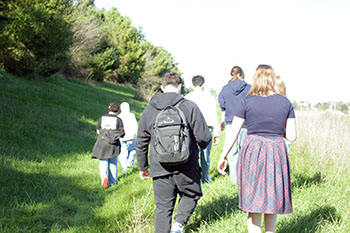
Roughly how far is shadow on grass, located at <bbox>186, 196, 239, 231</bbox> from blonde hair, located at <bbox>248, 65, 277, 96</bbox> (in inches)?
70.2

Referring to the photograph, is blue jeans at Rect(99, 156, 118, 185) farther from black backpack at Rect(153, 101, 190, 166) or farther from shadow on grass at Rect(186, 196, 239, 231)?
black backpack at Rect(153, 101, 190, 166)

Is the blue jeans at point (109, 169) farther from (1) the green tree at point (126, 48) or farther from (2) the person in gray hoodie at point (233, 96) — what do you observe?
(1) the green tree at point (126, 48)

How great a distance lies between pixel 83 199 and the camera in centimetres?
646

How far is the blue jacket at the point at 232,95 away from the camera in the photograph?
6316 millimetres

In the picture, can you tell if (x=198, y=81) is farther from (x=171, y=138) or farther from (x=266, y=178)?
(x=266, y=178)

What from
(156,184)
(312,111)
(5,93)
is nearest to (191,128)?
(156,184)

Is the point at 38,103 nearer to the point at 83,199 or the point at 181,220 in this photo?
the point at 83,199

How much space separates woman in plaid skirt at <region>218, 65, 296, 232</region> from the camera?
10.9ft

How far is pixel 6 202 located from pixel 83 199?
4.21 feet

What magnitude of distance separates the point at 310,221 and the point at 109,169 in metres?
4.40

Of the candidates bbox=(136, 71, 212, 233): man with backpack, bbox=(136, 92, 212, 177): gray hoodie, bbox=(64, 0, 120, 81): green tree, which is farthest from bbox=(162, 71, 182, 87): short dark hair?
bbox=(64, 0, 120, 81): green tree

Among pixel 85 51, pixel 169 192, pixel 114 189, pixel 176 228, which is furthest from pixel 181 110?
pixel 85 51

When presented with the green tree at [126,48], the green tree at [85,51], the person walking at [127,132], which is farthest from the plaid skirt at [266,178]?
the green tree at [126,48]

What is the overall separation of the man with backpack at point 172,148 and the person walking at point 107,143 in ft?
11.3
